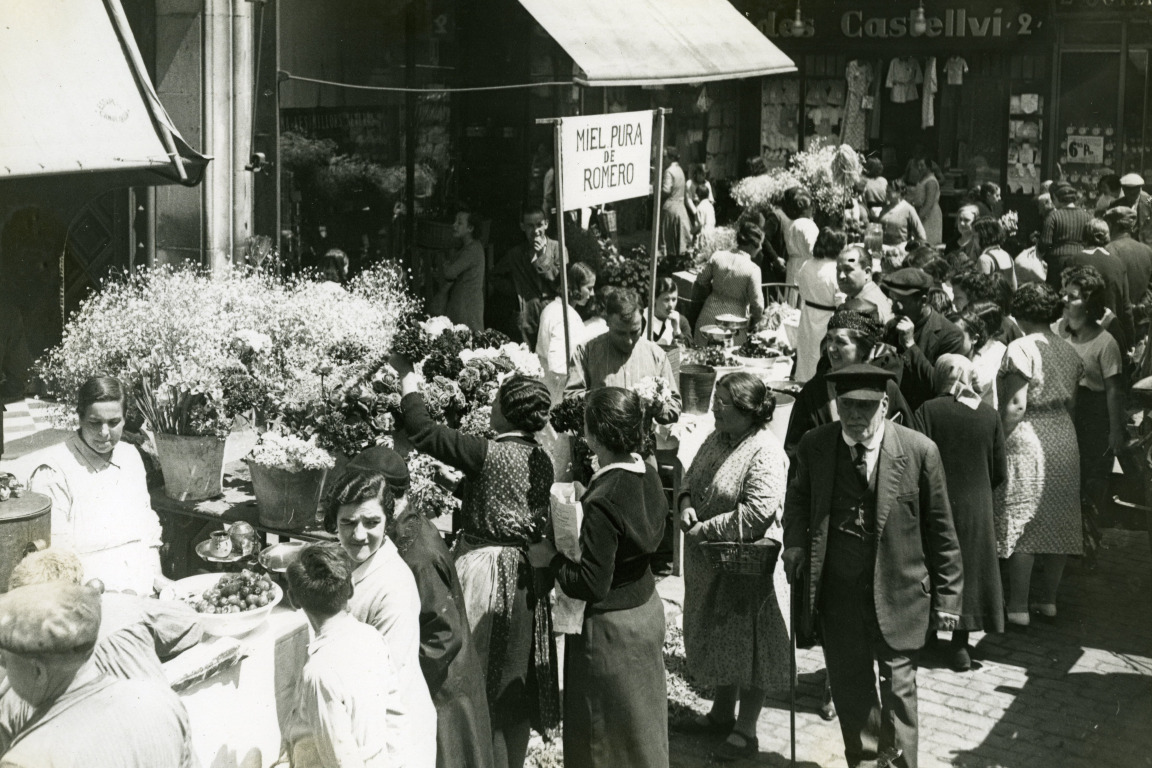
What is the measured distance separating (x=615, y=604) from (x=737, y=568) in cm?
99

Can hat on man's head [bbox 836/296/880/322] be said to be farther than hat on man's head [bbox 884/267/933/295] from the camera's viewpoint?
No

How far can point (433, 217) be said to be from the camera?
13633 millimetres

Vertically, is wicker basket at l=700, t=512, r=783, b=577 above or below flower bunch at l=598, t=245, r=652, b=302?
below

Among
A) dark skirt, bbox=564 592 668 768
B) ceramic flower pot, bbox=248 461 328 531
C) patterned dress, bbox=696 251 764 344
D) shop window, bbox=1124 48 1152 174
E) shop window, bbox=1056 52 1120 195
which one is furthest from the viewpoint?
shop window, bbox=1056 52 1120 195

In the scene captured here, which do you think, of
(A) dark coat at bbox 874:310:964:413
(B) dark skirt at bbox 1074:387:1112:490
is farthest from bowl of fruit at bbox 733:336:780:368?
(B) dark skirt at bbox 1074:387:1112:490

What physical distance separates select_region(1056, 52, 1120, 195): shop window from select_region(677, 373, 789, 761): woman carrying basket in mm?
17304

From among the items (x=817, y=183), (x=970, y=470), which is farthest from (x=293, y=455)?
(x=817, y=183)

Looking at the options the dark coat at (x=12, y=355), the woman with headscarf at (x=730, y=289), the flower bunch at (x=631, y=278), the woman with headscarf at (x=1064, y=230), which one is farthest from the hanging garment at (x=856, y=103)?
the dark coat at (x=12, y=355)

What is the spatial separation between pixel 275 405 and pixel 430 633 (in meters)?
1.83

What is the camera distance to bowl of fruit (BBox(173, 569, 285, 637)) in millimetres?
5086

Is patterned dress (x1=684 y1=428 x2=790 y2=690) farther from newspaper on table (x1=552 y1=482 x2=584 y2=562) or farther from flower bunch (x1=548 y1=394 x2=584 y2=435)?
newspaper on table (x1=552 y1=482 x2=584 y2=562)

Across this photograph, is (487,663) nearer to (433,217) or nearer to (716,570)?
(716,570)

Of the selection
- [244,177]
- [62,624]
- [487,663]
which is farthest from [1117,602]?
[62,624]

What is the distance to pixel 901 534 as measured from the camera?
6.07 meters
